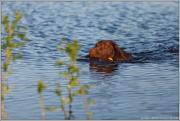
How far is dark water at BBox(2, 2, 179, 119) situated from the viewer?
48.6 ft

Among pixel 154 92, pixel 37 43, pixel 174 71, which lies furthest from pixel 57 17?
pixel 154 92

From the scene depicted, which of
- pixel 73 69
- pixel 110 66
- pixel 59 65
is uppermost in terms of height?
pixel 73 69

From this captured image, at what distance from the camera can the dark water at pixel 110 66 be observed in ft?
48.6

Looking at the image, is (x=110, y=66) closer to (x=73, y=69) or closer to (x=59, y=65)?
(x=59, y=65)

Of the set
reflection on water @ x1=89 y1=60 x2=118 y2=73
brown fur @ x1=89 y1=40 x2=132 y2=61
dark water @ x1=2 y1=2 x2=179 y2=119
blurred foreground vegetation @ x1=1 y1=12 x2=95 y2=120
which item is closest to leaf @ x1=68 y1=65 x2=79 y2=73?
blurred foreground vegetation @ x1=1 y1=12 x2=95 y2=120

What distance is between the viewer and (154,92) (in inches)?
650

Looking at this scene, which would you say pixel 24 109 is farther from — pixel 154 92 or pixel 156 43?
pixel 156 43

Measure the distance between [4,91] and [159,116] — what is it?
347 cm

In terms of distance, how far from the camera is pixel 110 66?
21.2 meters

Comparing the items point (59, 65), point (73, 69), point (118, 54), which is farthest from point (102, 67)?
point (73, 69)

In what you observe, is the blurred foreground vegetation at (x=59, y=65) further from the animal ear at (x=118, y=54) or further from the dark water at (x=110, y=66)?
the animal ear at (x=118, y=54)

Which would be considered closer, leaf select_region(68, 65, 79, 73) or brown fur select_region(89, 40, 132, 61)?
leaf select_region(68, 65, 79, 73)

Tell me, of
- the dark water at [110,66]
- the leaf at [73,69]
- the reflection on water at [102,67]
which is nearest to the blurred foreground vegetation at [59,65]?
the leaf at [73,69]

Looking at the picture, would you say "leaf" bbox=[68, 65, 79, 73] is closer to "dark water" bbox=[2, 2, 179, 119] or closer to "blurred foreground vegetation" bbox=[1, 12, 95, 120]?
"blurred foreground vegetation" bbox=[1, 12, 95, 120]
